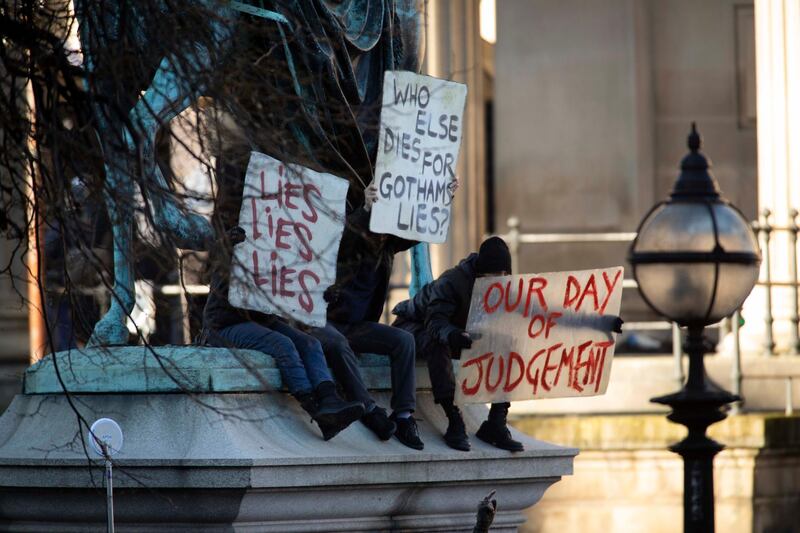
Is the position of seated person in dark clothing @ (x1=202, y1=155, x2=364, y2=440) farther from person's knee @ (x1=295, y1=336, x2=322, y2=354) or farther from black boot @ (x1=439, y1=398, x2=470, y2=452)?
black boot @ (x1=439, y1=398, x2=470, y2=452)

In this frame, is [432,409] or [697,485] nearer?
[432,409]

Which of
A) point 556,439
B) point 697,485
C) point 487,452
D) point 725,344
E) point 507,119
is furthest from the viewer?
point 507,119

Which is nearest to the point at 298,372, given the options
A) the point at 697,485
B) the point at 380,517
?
the point at 380,517

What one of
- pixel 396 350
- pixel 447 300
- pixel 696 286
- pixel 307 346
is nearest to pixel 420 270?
pixel 447 300

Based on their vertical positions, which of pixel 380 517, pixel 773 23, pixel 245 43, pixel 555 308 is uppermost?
pixel 773 23

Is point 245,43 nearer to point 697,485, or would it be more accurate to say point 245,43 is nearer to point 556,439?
point 697,485

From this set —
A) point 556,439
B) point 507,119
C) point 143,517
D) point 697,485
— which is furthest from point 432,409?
point 507,119

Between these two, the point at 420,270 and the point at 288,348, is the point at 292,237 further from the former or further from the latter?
the point at 420,270

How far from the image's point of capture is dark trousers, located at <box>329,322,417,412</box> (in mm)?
11133

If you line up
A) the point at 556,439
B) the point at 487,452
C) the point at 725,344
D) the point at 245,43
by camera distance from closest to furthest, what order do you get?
the point at 245,43
the point at 487,452
the point at 556,439
the point at 725,344

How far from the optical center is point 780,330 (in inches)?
834

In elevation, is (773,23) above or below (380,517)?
above

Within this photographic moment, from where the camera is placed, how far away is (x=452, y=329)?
11.3 m

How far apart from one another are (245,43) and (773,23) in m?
11.6
